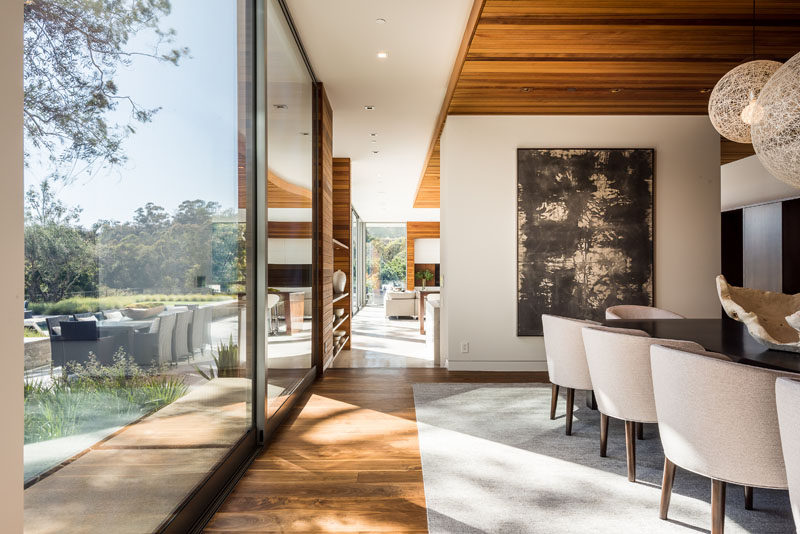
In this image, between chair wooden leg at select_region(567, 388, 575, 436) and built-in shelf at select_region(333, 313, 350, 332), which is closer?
chair wooden leg at select_region(567, 388, 575, 436)

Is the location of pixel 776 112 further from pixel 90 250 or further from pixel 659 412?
pixel 90 250

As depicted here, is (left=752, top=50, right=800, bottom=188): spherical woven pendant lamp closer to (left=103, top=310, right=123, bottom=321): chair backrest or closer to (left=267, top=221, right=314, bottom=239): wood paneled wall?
(left=267, top=221, right=314, bottom=239): wood paneled wall

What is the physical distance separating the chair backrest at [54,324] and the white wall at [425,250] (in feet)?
47.4

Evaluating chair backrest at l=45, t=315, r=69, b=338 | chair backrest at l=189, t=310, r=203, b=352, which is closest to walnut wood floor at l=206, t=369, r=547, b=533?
chair backrest at l=189, t=310, r=203, b=352

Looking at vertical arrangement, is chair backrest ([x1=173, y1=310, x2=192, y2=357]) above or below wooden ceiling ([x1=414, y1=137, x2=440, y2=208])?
below

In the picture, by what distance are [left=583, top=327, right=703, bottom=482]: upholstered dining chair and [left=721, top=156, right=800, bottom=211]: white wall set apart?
5.25 meters

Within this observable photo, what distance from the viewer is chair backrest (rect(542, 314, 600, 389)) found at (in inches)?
123

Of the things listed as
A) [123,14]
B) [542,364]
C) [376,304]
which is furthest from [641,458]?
[376,304]

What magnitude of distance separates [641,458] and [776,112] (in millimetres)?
1892

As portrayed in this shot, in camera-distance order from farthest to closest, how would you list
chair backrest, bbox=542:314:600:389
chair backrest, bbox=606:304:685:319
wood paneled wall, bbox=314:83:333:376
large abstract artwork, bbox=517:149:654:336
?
large abstract artwork, bbox=517:149:654:336
wood paneled wall, bbox=314:83:333:376
chair backrest, bbox=606:304:685:319
chair backrest, bbox=542:314:600:389

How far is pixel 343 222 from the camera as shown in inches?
279

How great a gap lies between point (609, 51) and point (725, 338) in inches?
88.6

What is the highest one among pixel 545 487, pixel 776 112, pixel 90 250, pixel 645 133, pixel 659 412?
pixel 645 133

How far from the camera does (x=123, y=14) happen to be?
4.91 feet
